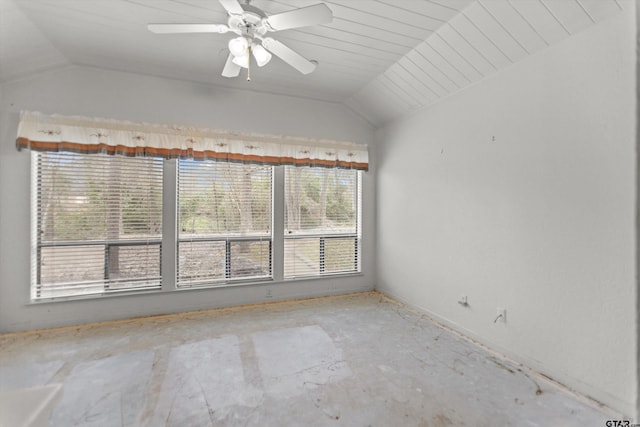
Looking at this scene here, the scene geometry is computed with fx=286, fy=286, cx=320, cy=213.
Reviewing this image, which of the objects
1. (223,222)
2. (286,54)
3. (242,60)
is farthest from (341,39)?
(223,222)

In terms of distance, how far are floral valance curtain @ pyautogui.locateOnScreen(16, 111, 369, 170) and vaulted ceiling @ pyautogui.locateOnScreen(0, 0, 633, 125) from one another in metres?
0.59

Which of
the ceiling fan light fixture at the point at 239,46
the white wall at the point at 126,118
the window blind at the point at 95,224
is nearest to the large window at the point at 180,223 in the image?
the window blind at the point at 95,224

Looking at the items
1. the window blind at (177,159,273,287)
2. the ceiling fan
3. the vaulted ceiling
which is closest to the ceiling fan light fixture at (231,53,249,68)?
the ceiling fan

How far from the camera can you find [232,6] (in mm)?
1721

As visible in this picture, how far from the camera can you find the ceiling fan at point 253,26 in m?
1.72

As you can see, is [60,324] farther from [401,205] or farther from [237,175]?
[401,205]

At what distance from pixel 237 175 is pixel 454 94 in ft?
8.71

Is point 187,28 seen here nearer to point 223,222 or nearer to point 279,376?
point 223,222

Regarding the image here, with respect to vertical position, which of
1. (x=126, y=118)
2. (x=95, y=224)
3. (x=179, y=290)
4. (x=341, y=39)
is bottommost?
(x=179, y=290)

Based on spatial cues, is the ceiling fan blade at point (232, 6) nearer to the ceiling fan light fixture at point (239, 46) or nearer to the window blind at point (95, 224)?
the ceiling fan light fixture at point (239, 46)

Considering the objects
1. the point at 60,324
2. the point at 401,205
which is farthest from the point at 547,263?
the point at 60,324

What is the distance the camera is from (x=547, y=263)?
220 centimetres

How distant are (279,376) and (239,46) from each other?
2405 mm

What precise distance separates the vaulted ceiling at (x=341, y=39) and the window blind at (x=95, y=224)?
1.03m
